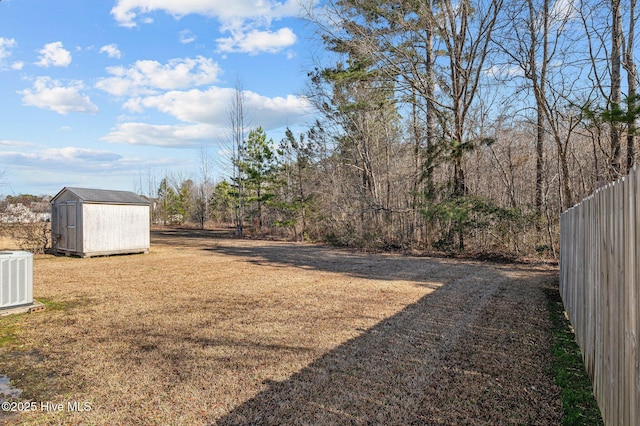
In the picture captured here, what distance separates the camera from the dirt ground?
2334mm

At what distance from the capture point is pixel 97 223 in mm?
10875

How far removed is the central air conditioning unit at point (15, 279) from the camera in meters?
4.64

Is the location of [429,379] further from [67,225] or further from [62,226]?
[62,226]

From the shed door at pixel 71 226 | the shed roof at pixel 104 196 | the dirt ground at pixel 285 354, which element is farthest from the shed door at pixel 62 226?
the dirt ground at pixel 285 354

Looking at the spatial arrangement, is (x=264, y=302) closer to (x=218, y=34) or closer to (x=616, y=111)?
(x=616, y=111)

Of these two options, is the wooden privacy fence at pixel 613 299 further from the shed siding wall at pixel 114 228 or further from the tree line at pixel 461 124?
the shed siding wall at pixel 114 228

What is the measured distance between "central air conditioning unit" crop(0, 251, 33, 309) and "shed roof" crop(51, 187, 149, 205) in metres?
6.55

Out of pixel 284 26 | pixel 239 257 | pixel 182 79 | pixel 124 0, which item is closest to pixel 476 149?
pixel 284 26

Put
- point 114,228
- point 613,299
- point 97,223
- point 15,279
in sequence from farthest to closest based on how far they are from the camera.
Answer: point 114,228
point 97,223
point 15,279
point 613,299

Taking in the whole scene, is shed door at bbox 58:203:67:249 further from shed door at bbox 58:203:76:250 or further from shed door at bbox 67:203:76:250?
shed door at bbox 67:203:76:250

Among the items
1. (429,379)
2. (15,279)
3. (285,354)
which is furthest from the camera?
(15,279)

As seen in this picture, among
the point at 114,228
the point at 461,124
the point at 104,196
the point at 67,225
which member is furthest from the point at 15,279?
the point at 461,124

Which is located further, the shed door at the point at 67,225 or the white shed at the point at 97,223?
the shed door at the point at 67,225

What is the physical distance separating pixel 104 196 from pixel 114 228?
110cm
